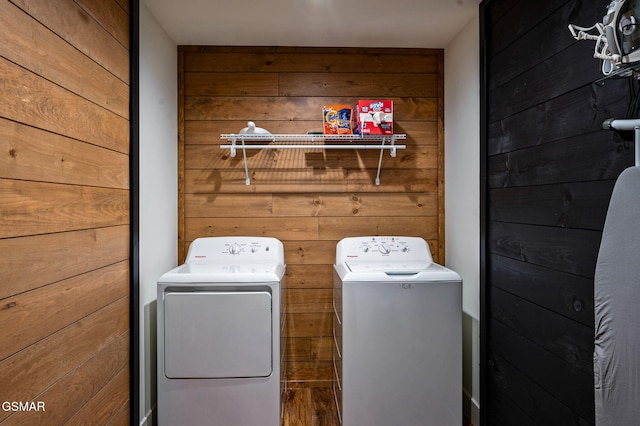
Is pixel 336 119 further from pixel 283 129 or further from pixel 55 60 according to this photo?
pixel 55 60

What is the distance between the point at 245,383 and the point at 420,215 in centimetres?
152

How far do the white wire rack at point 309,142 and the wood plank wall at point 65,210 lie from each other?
782 mm

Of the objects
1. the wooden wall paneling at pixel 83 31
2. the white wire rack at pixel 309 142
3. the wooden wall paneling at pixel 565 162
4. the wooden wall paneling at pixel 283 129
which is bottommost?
the wooden wall paneling at pixel 565 162

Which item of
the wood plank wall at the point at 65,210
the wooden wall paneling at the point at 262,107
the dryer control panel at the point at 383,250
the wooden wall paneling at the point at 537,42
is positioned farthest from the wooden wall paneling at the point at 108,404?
the wooden wall paneling at the point at 537,42

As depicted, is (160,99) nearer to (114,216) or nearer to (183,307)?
(114,216)

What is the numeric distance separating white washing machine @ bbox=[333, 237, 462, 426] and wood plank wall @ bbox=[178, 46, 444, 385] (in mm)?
723

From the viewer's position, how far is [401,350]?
1.88 metres

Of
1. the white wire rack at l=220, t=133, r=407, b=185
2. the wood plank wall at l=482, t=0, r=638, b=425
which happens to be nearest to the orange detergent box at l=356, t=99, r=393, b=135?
the white wire rack at l=220, t=133, r=407, b=185

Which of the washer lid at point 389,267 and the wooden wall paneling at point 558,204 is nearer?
the wooden wall paneling at point 558,204

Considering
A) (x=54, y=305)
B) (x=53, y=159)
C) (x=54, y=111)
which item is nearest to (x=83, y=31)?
(x=54, y=111)

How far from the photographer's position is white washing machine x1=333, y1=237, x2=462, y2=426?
6.17ft

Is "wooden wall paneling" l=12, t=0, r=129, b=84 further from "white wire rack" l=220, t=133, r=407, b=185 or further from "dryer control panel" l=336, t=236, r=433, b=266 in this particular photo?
"dryer control panel" l=336, t=236, r=433, b=266

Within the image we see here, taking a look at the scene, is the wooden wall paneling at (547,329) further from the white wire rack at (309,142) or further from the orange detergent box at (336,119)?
the orange detergent box at (336,119)

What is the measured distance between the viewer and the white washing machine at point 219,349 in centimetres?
184
